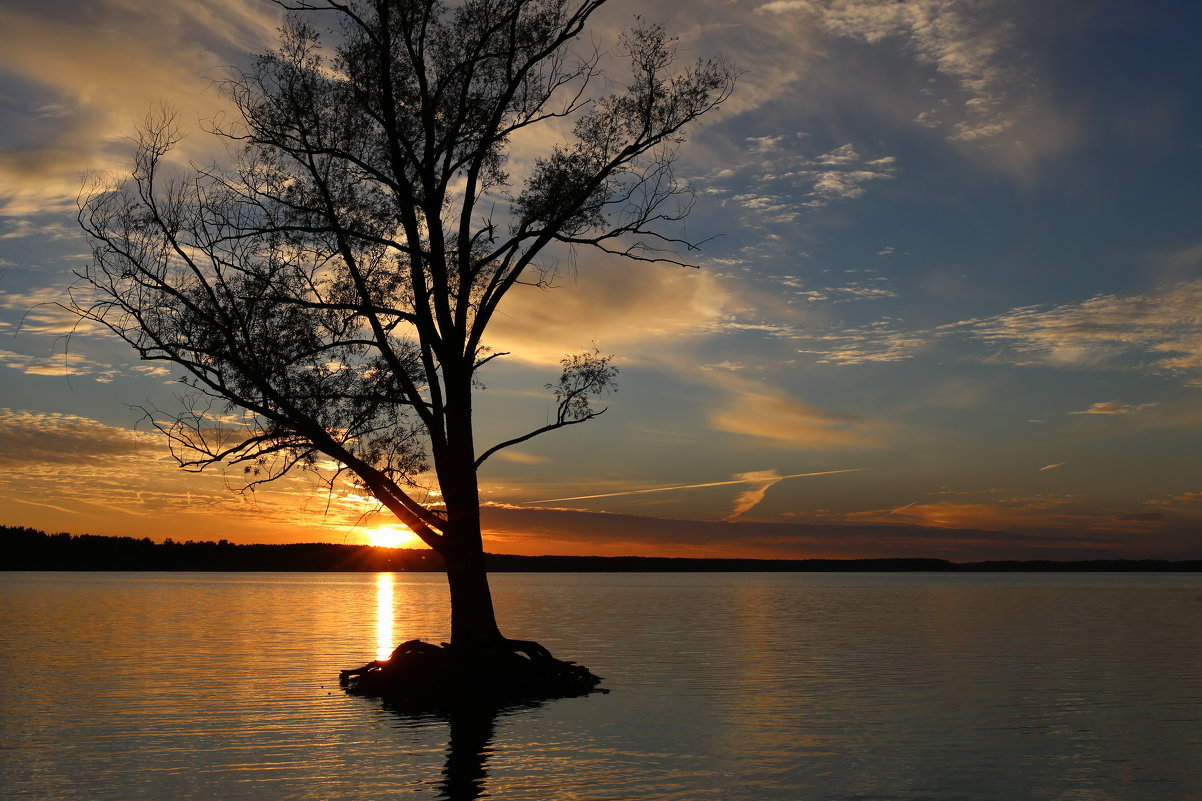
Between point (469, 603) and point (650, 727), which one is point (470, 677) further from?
point (650, 727)

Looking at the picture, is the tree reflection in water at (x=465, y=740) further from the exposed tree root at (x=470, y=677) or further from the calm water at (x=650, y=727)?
the exposed tree root at (x=470, y=677)

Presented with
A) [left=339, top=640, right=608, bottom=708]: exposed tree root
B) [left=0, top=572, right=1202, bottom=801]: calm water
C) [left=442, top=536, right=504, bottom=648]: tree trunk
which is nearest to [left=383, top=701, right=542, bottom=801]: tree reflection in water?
[left=0, top=572, right=1202, bottom=801]: calm water

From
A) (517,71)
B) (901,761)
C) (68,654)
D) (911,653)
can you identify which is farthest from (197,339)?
(911,653)

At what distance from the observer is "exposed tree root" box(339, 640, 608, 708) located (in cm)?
3025

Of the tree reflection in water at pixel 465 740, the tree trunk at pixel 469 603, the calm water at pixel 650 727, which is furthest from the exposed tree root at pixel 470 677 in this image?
the calm water at pixel 650 727

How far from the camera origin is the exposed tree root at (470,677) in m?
30.2

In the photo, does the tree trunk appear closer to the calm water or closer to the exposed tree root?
the exposed tree root

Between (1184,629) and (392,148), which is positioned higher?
(392,148)

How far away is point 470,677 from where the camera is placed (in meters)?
30.1

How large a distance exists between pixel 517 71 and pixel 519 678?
1819cm

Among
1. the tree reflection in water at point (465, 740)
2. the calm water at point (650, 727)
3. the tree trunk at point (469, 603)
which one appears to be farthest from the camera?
the tree trunk at point (469, 603)

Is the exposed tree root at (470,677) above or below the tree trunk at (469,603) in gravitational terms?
below

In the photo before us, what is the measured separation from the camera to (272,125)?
28.9 m

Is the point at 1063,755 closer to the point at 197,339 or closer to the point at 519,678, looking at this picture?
the point at 519,678
